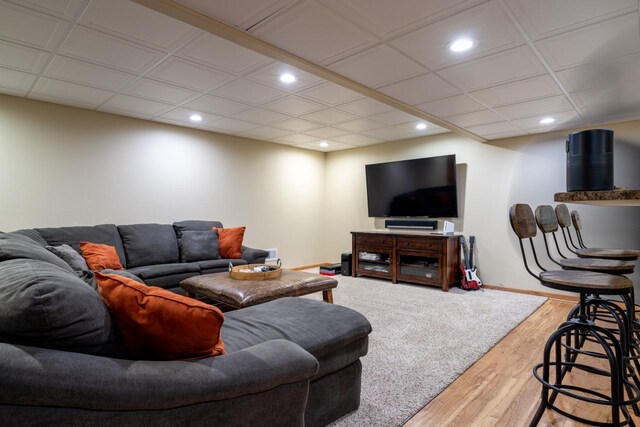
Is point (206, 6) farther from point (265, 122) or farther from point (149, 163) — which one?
A: point (149, 163)

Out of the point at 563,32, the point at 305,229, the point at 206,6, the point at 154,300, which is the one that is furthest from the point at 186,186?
the point at 563,32

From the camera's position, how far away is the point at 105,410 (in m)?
0.88

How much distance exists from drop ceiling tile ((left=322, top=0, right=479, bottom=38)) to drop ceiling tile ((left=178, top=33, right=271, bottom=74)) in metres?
0.88

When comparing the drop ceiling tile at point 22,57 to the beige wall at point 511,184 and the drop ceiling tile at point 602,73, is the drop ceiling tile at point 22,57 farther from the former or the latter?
the beige wall at point 511,184

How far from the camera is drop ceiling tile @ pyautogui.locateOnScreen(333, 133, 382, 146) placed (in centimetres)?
554

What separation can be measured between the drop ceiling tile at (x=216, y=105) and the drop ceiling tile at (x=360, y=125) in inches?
57.1

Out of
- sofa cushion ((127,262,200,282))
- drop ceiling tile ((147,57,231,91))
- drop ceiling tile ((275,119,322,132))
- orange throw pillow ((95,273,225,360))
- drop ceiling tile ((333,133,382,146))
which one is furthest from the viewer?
drop ceiling tile ((333,133,382,146))

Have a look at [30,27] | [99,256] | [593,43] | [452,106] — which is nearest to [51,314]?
[30,27]

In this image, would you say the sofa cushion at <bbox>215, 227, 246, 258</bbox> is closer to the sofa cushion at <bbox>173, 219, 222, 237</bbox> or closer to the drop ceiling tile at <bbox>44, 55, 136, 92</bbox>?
the sofa cushion at <bbox>173, 219, 222, 237</bbox>

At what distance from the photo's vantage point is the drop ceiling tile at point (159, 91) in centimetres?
325

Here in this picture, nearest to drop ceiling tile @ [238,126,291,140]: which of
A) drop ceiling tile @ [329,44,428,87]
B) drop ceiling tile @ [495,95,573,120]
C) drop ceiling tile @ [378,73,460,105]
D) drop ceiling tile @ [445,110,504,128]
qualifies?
drop ceiling tile @ [378,73,460,105]

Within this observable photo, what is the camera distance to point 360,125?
482 centimetres

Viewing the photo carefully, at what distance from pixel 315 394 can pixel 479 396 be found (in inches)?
43.1

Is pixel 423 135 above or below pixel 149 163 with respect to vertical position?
above
